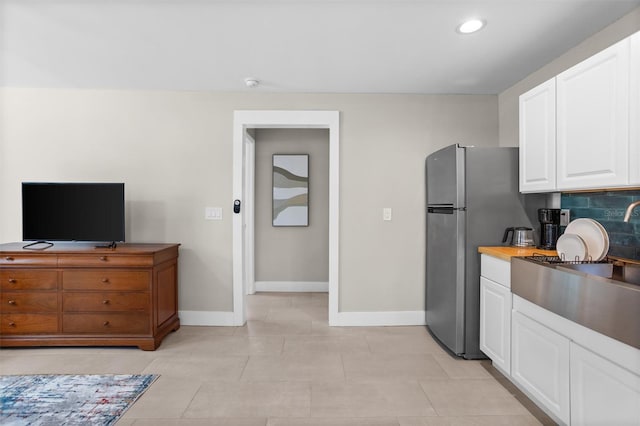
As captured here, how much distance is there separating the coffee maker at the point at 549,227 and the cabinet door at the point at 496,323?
51 cm

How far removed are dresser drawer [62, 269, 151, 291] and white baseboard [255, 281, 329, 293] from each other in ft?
7.22

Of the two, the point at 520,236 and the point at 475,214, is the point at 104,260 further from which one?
the point at 520,236

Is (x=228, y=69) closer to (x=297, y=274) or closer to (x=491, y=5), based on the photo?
(x=491, y=5)

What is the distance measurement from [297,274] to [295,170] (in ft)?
4.97

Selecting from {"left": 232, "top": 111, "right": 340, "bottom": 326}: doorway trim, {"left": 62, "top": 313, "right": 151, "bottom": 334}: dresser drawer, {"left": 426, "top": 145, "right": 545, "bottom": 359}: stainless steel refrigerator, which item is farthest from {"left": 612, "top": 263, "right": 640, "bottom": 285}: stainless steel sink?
{"left": 62, "top": 313, "right": 151, "bottom": 334}: dresser drawer

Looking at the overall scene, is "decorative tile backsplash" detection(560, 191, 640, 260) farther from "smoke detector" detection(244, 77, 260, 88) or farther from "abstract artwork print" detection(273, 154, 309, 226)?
"abstract artwork print" detection(273, 154, 309, 226)

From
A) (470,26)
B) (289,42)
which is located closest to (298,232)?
(289,42)

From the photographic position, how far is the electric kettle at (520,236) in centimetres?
259

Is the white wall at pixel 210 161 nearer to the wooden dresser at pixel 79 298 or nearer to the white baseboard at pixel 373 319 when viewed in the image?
the white baseboard at pixel 373 319

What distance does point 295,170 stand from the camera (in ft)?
15.9

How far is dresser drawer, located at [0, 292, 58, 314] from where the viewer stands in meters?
2.86

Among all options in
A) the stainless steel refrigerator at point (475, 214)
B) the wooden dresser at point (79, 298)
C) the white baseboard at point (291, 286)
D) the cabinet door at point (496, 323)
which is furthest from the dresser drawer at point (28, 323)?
the cabinet door at point (496, 323)

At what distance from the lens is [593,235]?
2004mm

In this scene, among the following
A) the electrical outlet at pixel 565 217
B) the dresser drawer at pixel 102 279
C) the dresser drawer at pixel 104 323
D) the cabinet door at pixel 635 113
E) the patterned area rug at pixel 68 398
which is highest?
the cabinet door at pixel 635 113
